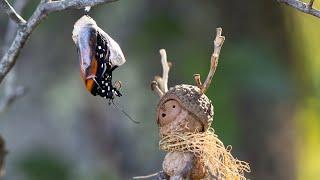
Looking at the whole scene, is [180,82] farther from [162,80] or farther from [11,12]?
[11,12]

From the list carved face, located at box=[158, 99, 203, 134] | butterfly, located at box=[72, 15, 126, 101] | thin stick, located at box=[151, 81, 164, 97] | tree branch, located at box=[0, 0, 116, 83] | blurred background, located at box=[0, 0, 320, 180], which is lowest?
blurred background, located at box=[0, 0, 320, 180]

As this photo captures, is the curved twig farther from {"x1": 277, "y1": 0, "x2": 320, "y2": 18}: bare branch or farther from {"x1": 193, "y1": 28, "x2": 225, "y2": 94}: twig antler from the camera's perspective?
{"x1": 277, "y1": 0, "x2": 320, "y2": 18}: bare branch

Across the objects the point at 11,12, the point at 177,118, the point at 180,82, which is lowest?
the point at 180,82

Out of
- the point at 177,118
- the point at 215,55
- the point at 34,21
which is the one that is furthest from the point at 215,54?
the point at 34,21

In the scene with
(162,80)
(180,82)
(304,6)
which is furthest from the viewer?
(180,82)

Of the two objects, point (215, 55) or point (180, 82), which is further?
point (180, 82)

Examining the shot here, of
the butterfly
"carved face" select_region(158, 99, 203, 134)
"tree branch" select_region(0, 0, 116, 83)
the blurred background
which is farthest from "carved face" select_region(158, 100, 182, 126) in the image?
the blurred background

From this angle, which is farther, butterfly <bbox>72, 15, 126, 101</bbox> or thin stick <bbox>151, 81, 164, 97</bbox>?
thin stick <bbox>151, 81, 164, 97</bbox>

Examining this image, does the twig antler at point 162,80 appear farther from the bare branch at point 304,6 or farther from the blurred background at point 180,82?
the blurred background at point 180,82
